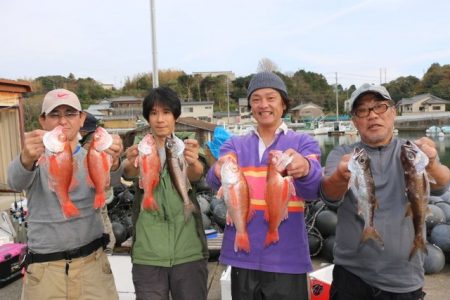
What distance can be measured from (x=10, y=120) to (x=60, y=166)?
10.8 meters

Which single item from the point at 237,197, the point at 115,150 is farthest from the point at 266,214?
the point at 115,150

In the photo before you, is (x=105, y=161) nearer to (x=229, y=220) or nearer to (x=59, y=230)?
(x=59, y=230)

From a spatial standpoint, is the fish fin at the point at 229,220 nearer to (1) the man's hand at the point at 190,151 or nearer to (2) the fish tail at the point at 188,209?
(2) the fish tail at the point at 188,209

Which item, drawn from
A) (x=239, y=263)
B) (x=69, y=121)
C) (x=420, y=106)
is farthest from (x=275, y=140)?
(x=420, y=106)

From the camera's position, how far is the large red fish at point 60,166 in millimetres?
2893

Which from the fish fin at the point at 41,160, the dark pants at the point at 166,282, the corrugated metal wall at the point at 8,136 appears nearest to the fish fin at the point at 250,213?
the dark pants at the point at 166,282

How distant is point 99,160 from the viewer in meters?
3.03

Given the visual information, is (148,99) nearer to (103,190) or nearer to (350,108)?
(103,190)

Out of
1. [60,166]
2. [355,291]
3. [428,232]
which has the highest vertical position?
[60,166]

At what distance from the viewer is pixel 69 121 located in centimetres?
332

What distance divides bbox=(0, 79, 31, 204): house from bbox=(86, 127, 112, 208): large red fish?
937 cm

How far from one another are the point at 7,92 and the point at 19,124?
4.03 feet

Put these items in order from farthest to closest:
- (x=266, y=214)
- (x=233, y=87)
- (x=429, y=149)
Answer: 1. (x=233, y=87)
2. (x=266, y=214)
3. (x=429, y=149)

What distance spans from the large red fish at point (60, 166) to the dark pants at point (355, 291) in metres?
2.30
